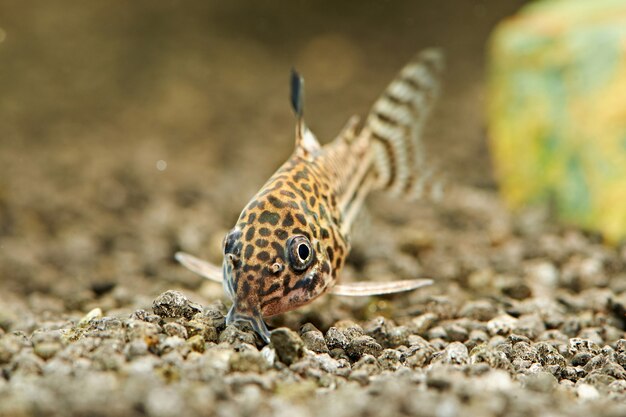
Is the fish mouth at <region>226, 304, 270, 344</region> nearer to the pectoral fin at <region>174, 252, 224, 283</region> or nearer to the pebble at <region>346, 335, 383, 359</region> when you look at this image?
the pebble at <region>346, 335, 383, 359</region>

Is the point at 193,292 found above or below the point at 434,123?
below

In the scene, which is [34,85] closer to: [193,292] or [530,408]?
[193,292]

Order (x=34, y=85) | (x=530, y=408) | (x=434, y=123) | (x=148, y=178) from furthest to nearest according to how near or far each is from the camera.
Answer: (x=34, y=85) < (x=434, y=123) < (x=148, y=178) < (x=530, y=408)

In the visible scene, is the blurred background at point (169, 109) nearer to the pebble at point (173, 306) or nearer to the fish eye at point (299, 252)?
the pebble at point (173, 306)

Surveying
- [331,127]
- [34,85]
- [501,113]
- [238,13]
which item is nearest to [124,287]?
[501,113]

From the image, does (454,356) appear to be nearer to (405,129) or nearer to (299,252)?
(299,252)

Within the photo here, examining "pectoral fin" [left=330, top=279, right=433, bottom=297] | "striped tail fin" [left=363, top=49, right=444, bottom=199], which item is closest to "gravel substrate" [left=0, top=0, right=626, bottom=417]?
"pectoral fin" [left=330, top=279, right=433, bottom=297]

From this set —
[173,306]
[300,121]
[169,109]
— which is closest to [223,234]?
[300,121]
